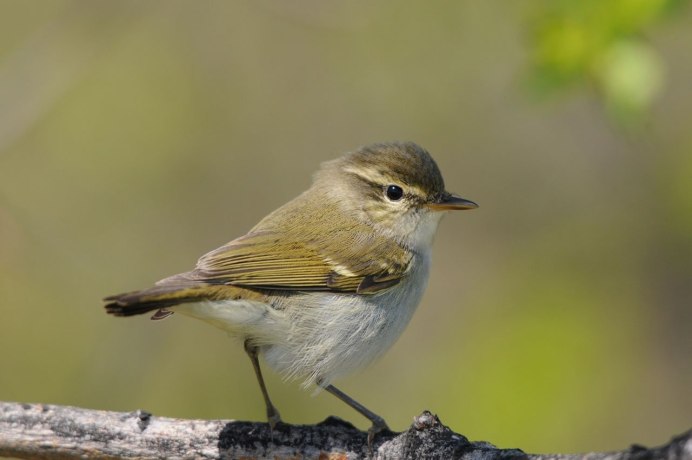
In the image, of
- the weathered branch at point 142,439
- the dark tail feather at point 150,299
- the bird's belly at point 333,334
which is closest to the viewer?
the dark tail feather at point 150,299

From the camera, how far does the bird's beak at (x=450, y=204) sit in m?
4.76

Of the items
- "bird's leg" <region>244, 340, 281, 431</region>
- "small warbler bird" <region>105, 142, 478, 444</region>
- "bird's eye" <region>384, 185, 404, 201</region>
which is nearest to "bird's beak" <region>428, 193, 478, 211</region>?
"small warbler bird" <region>105, 142, 478, 444</region>

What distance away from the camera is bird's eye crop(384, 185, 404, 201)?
4.88 metres

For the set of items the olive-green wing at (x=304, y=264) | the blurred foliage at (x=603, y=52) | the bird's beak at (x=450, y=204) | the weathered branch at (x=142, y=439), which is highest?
the blurred foliage at (x=603, y=52)

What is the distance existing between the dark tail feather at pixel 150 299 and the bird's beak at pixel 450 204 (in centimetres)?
159

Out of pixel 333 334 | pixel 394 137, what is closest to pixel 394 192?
pixel 333 334

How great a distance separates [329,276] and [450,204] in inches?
35.6

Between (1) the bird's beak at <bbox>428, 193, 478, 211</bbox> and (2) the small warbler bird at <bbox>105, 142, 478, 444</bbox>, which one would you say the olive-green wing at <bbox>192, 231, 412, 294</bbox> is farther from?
(1) the bird's beak at <bbox>428, 193, 478, 211</bbox>

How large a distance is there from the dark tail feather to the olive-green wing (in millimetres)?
154

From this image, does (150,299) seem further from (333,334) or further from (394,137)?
(394,137)

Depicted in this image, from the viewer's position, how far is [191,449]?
12.8 feet

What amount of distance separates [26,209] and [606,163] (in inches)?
213

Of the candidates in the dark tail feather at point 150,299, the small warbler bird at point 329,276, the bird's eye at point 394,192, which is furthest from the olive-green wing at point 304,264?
the bird's eye at point 394,192

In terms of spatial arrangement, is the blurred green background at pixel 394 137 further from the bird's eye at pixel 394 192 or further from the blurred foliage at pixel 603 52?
the bird's eye at pixel 394 192
